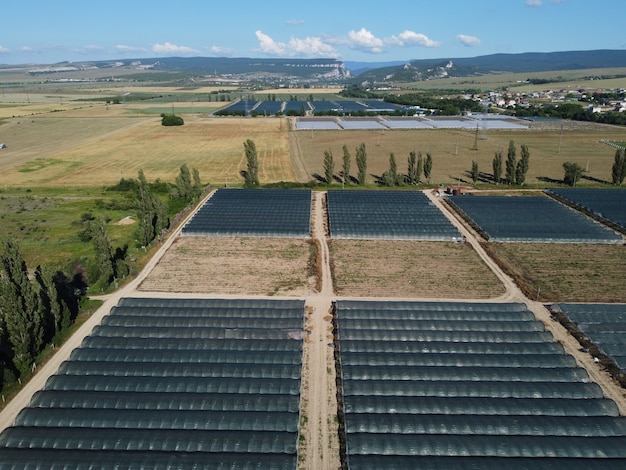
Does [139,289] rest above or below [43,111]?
below

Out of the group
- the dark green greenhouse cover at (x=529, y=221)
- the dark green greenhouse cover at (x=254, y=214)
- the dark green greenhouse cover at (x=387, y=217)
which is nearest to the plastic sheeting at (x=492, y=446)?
the dark green greenhouse cover at (x=387, y=217)

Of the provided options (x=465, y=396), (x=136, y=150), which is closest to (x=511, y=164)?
(x=465, y=396)

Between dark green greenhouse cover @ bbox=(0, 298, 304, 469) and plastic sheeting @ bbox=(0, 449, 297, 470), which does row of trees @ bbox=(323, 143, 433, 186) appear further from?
plastic sheeting @ bbox=(0, 449, 297, 470)

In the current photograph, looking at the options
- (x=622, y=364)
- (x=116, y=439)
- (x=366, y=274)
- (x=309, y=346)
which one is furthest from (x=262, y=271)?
(x=622, y=364)

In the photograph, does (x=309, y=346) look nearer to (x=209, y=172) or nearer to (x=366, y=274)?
(x=366, y=274)

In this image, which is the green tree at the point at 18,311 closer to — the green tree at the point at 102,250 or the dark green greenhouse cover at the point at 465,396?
the green tree at the point at 102,250

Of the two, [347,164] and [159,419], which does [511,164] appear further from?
[159,419]
